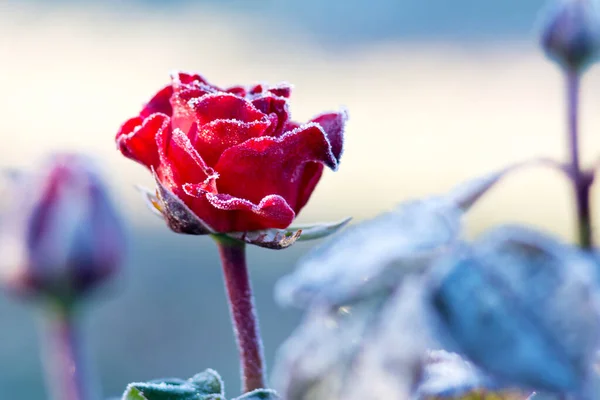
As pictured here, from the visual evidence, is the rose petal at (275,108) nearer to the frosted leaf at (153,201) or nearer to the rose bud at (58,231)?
the frosted leaf at (153,201)

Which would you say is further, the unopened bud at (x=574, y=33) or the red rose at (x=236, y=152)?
the unopened bud at (x=574, y=33)

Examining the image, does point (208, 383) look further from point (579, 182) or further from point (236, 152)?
point (579, 182)

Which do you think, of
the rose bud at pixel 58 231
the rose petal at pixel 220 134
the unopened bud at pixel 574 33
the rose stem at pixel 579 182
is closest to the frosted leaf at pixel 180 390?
the rose petal at pixel 220 134

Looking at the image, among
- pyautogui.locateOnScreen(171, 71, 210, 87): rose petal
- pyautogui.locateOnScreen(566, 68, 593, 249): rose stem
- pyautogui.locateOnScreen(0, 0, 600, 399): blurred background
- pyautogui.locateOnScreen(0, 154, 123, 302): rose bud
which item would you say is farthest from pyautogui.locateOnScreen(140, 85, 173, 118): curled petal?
pyautogui.locateOnScreen(0, 0, 600, 399): blurred background

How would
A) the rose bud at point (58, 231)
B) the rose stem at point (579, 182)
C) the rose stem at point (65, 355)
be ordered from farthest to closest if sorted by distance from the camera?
the rose bud at point (58, 231), the rose stem at point (65, 355), the rose stem at point (579, 182)

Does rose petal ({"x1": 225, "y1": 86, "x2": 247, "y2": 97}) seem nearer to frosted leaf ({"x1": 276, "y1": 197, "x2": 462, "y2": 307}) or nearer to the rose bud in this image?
frosted leaf ({"x1": 276, "y1": 197, "x2": 462, "y2": 307})

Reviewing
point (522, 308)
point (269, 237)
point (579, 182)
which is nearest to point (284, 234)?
point (269, 237)
